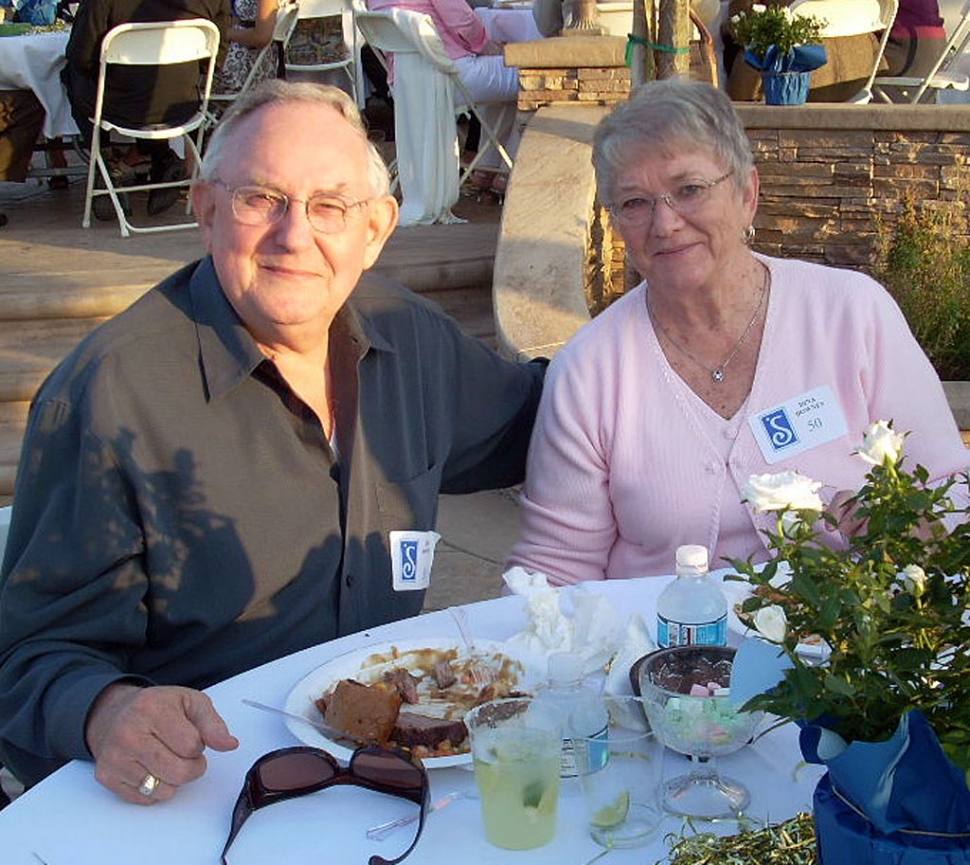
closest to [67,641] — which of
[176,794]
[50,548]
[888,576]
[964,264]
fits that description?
[50,548]

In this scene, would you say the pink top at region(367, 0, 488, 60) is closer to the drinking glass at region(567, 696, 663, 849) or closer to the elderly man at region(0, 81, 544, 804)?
the elderly man at region(0, 81, 544, 804)

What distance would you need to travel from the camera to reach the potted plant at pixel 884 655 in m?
1.06

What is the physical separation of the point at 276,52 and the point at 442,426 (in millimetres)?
7406

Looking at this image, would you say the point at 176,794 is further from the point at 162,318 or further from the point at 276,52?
the point at 276,52

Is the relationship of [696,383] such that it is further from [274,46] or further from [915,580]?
[274,46]

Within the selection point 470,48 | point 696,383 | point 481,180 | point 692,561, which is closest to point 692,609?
point 692,561

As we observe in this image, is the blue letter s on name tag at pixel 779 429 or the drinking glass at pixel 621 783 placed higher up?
the drinking glass at pixel 621 783

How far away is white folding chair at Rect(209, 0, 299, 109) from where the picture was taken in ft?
27.7

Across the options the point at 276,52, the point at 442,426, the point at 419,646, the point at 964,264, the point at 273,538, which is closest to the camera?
the point at 419,646

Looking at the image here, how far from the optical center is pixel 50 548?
1.94m

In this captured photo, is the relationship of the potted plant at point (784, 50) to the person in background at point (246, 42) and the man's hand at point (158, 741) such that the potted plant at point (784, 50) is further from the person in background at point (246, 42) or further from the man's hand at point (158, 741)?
the man's hand at point (158, 741)

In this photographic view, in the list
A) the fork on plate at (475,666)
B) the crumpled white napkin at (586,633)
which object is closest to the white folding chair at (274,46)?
the fork on plate at (475,666)

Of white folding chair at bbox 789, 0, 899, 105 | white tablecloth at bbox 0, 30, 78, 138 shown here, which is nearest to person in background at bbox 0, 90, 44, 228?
white tablecloth at bbox 0, 30, 78, 138

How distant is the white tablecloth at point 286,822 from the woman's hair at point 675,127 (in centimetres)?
138
